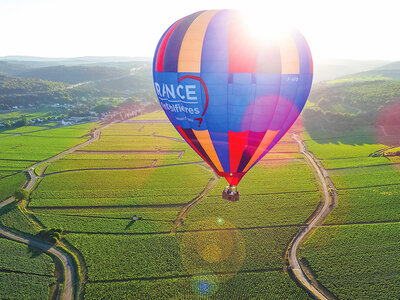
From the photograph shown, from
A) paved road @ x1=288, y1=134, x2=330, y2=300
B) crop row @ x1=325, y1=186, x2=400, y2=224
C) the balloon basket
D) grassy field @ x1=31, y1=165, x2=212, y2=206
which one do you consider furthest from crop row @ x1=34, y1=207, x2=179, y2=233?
crop row @ x1=325, y1=186, x2=400, y2=224

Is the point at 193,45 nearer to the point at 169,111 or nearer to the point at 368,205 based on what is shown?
the point at 169,111

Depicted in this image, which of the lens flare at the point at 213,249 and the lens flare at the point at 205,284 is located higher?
the lens flare at the point at 213,249

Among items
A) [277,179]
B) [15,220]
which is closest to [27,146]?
[15,220]

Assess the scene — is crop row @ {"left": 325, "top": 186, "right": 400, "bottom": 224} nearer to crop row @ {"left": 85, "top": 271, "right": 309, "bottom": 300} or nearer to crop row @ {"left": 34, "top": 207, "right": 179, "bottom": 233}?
crop row @ {"left": 85, "top": 271, "right": 309, "bottom": 300}

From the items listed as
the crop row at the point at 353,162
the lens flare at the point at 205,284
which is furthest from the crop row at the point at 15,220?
the crop row at the point at 353,162

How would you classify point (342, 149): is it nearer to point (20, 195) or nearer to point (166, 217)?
Result: point (166, 217)

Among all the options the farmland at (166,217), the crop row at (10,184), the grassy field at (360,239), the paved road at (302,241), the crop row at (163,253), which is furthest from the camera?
the crop row at (10,184)

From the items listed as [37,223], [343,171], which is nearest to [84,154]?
[37,223]

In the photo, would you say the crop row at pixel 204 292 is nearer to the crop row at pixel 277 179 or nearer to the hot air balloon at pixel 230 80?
the hot air balloon at pixel 230 80
